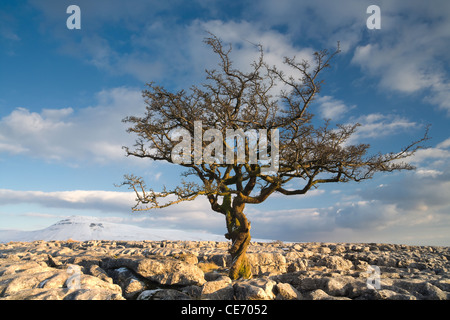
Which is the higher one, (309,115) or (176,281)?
(309,115)

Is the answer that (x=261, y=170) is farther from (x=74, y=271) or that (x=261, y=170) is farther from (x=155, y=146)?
(x=74, y=271)

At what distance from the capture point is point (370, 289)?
971 centimetres

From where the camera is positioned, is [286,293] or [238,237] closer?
[286,293]

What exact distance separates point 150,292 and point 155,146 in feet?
28.5

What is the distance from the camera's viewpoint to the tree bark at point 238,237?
15.9 meters

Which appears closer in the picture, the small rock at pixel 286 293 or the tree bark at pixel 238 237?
the small rock at pixel 286 293

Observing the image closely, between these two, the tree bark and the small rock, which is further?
the tree bark

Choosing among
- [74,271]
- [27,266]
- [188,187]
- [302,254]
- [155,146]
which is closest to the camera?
[74,271]

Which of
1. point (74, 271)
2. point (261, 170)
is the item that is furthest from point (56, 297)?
point (261, 170)

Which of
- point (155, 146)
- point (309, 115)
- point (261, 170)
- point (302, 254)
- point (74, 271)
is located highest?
point (309, 115)

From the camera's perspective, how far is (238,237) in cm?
1648

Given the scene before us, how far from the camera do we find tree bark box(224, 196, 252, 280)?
1589cm

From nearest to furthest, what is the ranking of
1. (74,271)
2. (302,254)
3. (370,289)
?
1. (370,289)
2. (74,271)
3. (302,254)

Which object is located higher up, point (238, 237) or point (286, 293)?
point (238, 237)
